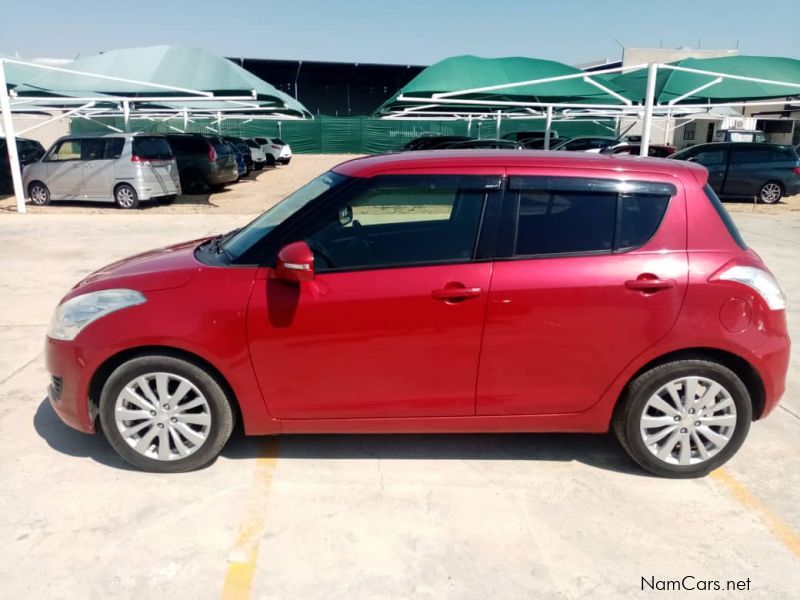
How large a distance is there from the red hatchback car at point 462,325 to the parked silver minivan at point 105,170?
39.4ft

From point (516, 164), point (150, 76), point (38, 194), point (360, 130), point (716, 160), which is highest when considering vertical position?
point (150, 76)

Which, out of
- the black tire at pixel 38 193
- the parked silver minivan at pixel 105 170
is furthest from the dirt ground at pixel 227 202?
the parked silver minivan at pixel 105 170

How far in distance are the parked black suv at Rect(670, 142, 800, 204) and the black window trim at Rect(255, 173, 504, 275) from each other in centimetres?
1505

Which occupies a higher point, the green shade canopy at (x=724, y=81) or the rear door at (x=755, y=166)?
the green shade canopy at (x=724, y=81)

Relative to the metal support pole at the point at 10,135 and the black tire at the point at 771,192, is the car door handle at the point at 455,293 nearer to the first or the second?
the metal support pole at the point at 10,135

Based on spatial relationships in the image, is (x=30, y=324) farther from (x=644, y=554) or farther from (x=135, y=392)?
(x=644, y=554)

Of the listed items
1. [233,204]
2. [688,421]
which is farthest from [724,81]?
[688,421]

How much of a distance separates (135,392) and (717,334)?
9.99 feet

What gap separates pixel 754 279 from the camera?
10.5 ft

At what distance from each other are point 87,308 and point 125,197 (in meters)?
12.5

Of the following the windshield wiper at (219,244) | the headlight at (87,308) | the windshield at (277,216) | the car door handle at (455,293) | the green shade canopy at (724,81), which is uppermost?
the green shade canopy at (724,81)

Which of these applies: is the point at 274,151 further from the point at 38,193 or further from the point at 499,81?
the point at 38,193

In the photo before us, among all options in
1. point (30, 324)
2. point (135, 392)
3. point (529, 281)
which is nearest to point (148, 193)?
point (30, 324)

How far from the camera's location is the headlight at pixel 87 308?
10.6 ft
